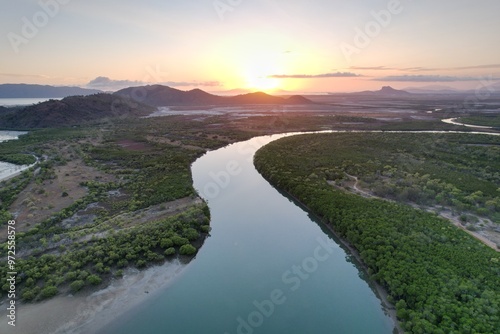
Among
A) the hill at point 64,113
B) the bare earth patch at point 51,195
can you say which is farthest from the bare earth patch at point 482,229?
the hill at point 64,113

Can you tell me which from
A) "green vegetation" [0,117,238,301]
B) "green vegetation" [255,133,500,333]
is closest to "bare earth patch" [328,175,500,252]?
"green vegetation" [255,133,500,333]

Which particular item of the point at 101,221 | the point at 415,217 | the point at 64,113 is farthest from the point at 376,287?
the point at 64,113

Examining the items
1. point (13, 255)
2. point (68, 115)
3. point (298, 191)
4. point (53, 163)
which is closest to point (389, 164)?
point (298, 191)

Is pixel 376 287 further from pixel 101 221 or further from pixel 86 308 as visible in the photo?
pixel 101 221

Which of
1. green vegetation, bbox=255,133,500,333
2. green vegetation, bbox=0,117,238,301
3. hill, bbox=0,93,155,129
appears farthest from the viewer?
hill, bbox=0,93,155,129

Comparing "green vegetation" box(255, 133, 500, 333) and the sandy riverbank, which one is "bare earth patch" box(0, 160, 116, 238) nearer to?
the sandy riverbank

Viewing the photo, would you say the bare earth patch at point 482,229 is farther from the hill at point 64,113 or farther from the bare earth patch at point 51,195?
the hill at point 64,113
